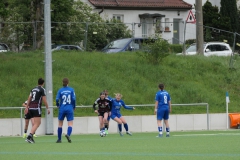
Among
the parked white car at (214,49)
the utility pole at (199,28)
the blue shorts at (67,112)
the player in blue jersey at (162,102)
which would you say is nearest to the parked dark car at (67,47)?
the utility pole at (199,28)

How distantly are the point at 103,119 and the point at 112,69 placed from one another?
11.8 meters

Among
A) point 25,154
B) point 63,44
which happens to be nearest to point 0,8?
point 63,44

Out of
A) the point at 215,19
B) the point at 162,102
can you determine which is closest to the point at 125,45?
the point at 162,102

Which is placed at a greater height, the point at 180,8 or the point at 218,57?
the point at 180,8

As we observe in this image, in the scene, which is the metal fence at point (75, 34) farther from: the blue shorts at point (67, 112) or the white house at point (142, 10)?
the white house at point (142, 10)

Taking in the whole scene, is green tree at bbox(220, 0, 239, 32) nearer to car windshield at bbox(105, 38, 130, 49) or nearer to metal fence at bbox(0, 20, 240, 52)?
metal fence at bbox(0, 20, 240, 52)

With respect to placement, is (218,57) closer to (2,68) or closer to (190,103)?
(190,103)

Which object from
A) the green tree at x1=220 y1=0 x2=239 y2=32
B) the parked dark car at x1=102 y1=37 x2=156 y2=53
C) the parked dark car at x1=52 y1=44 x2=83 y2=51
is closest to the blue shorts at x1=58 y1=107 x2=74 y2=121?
the parked dark car at x1=52 y1=44 x2=83 y2=51

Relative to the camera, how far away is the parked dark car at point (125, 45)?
4159 centimetres

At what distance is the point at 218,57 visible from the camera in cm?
4316

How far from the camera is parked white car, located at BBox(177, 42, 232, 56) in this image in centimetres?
4562

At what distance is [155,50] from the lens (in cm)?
3872

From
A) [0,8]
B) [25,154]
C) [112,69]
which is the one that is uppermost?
[0,8]

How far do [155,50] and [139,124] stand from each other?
8.09 meters
